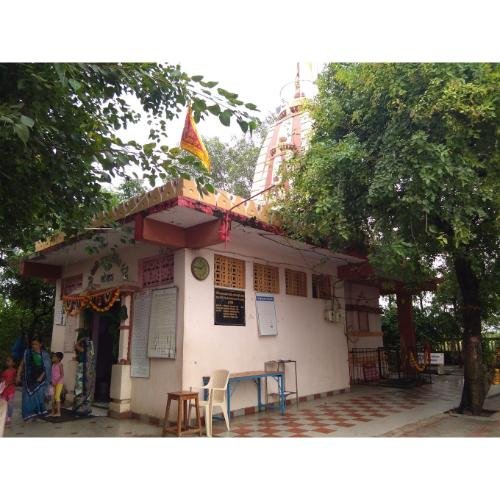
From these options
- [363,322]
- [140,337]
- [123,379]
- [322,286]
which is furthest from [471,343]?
[123,379]

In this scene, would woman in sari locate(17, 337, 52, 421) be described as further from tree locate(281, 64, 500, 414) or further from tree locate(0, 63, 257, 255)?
tree locate(281, 64, 500, 414)

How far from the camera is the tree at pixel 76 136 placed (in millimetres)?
3524

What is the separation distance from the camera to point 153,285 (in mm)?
7516

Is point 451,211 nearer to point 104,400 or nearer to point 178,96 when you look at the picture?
point 178,96

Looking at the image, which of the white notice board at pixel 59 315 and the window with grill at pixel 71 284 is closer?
the window with grill at pixel 71 284

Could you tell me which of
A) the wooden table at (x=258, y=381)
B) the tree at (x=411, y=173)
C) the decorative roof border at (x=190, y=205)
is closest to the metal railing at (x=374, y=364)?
the wooden table at (x=258, y=381)

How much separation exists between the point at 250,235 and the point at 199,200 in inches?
67.1

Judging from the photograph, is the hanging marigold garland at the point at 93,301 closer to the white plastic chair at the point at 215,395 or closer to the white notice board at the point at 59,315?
the white notice board at the point at 59,315

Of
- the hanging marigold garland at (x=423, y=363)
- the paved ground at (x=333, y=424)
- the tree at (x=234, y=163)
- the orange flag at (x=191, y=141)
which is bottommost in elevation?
the paved ground at (x=333, y=424)

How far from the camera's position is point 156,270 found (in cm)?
755

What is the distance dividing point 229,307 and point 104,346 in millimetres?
3504

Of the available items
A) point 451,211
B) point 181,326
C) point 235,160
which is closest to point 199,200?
point 181,326

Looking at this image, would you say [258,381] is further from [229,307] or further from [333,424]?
[333,424]

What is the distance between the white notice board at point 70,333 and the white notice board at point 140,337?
2248 mm
